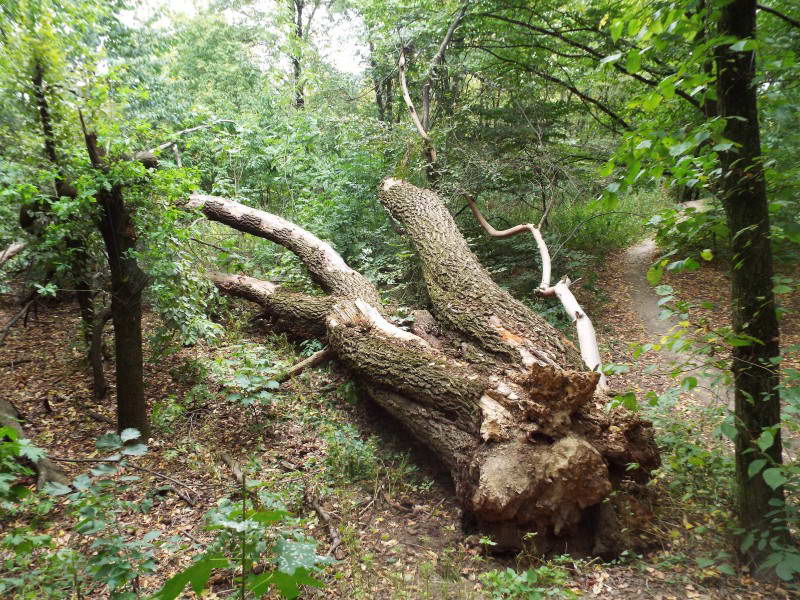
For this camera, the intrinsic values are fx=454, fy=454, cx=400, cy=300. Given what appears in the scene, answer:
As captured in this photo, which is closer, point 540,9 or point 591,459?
point 591,459

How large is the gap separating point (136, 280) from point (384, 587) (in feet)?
11.5

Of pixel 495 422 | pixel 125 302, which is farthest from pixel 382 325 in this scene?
pixel 125 302

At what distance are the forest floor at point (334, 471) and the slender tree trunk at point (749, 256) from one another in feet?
2.20

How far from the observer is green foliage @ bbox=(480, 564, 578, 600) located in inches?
113

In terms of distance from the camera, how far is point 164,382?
231 inches

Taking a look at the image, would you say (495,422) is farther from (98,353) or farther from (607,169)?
(98,353)

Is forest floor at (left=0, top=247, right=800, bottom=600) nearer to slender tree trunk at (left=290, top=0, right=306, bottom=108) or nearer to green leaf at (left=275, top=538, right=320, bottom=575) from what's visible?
green leaf at (left=275, top=538, right=320, bottom=575)

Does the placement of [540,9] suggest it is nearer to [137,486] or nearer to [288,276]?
[288,276]

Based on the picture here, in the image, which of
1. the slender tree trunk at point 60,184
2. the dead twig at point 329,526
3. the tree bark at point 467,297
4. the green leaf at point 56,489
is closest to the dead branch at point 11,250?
the slender tree trunk at point 60,184

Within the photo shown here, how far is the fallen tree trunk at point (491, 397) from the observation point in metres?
3.49

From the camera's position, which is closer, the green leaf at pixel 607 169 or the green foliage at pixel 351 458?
the green leaf at pixel 607 169

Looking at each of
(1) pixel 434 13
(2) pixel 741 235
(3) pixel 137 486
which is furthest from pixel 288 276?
(2) pixel 741 235

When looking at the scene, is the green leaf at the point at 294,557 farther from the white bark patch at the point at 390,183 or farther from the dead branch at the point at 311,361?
the white bark patch at the point at 390,183

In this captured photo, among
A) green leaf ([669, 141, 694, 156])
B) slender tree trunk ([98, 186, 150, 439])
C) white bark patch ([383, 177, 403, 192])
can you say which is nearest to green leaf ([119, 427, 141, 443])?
slender tree trunk ([98, 186, 150, 439])
